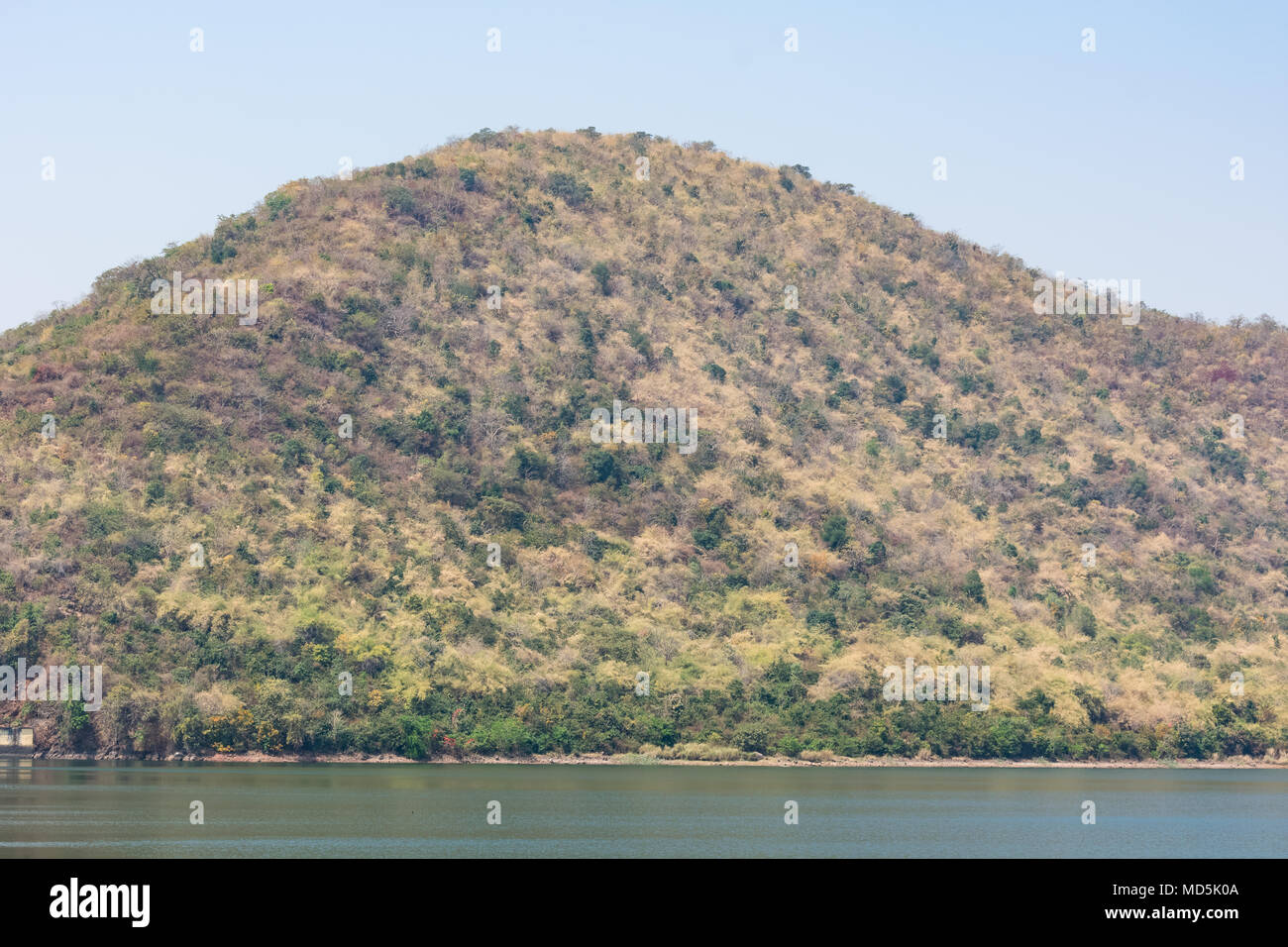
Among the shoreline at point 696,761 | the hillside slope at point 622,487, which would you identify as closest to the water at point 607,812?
the shoreline at point 696,761

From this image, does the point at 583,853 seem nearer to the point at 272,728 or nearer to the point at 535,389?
the point at 272,728

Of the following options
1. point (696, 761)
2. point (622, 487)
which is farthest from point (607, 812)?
point (622, 487)

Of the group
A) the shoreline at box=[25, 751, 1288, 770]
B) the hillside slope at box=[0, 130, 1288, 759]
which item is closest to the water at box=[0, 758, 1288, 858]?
the shoreline at box=[25, 751, 1288, 770]

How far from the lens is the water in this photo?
46469 millimetres

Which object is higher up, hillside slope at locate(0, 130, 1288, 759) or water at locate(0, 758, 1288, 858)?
hillside slope at locate(0, 130, 1288, 759)

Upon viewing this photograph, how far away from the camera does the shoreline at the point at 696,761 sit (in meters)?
76.4

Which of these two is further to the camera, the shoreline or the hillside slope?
the hillside slope

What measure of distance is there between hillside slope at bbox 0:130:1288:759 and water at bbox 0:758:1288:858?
22.5 feet

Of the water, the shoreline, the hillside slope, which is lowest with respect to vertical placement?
the shoreline

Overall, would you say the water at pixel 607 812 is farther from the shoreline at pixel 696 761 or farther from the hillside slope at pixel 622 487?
the hillside slope at pixel 622 487

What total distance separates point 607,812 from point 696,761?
25.7 meters

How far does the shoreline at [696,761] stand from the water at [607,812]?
1.81 meters

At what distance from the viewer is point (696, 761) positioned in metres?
80.5

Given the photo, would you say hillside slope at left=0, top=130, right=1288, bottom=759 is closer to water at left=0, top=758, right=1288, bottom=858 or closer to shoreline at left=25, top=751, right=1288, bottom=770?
shoreline at left=25, top=751, right=1288, bottom=770
